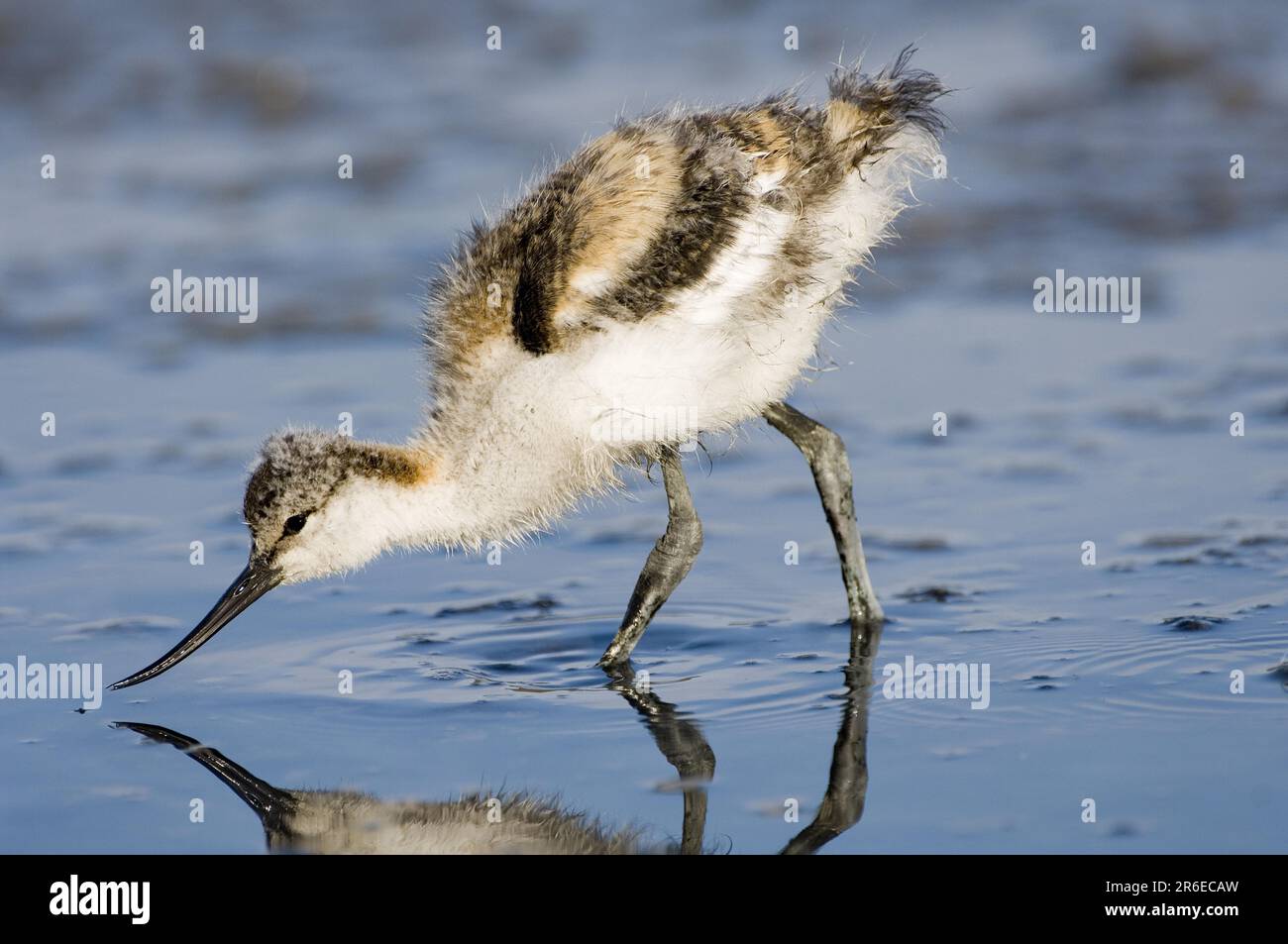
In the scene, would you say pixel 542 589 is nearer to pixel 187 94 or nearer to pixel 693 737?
pixel 693 737

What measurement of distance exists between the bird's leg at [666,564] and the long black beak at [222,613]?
43.1 inches

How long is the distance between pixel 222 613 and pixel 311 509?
16.7 inches

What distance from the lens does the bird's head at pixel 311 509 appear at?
5.48m

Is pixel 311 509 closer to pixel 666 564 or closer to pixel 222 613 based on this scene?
pixel 222 613

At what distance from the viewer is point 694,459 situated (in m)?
7.02

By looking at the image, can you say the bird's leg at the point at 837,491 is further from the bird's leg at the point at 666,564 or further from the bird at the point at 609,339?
the bird's leg at the point at 666,564

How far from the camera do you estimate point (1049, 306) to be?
8727 mm

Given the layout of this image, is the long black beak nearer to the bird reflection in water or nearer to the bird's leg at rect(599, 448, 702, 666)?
the bird reflection in water

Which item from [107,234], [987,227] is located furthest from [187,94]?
[987,227]

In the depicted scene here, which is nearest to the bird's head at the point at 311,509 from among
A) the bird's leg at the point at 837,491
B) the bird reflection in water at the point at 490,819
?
the bird reflection in water at the point at 490,819

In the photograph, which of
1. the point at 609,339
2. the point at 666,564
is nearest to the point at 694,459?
the point at 666,564

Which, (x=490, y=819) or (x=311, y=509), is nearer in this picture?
(x=490, y=819)

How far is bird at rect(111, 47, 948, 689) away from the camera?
5277 millimetres

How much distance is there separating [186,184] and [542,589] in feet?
17.0
